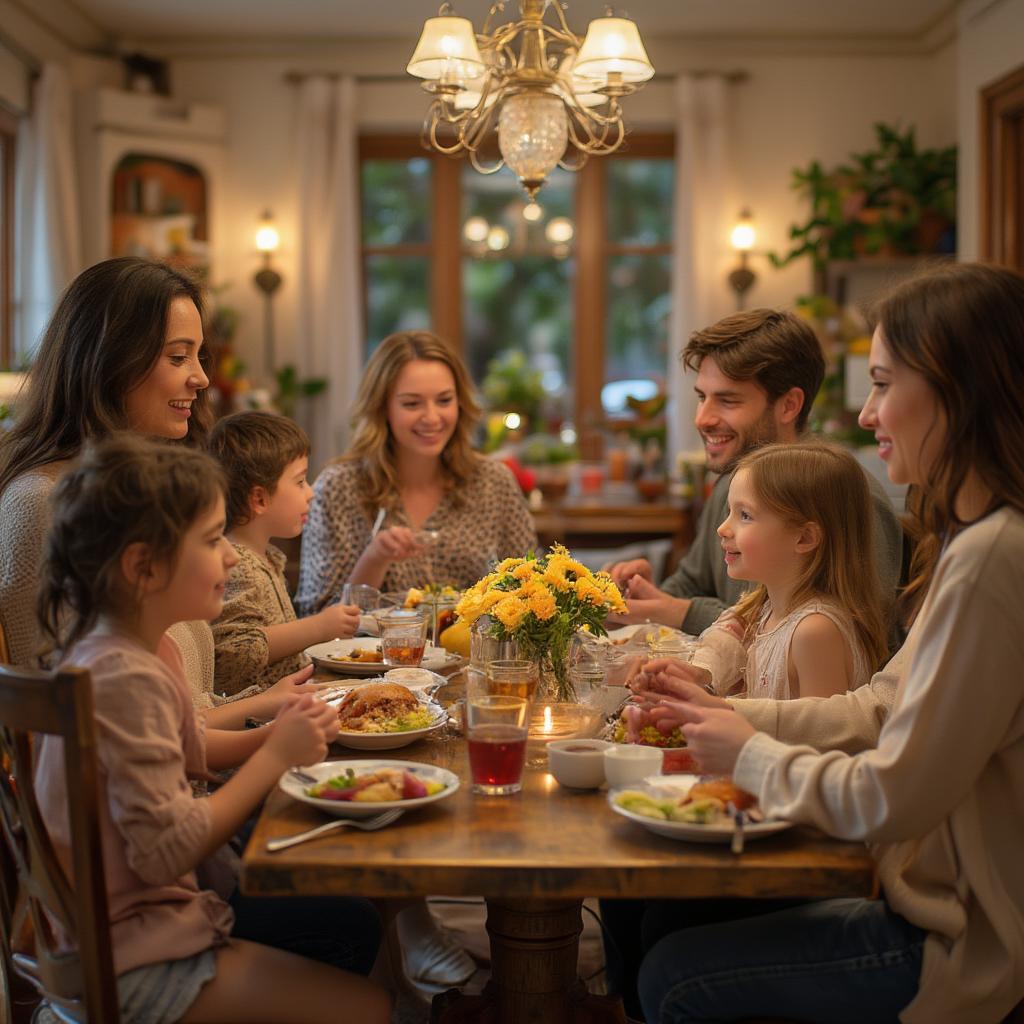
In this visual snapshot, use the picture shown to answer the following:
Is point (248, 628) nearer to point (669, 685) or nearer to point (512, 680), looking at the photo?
point (512, 680)

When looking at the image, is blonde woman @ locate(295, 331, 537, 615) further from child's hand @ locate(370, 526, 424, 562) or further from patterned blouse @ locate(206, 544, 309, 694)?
patterned blouse @ locate(206, 544, 309, 694)

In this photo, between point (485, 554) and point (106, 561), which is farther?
point (485, 554)

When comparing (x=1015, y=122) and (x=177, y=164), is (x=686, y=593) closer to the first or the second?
(x=1015, y=122)

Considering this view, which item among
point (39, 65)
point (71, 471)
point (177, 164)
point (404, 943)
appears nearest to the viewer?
point (71, 471)

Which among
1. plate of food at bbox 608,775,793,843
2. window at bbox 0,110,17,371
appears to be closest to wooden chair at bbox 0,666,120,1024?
plate of food at bbox 608,775,793,843

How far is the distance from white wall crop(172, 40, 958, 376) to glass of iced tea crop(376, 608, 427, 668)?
5.19m

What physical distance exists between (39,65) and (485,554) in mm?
4201

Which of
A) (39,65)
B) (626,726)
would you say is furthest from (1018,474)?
(39,65)

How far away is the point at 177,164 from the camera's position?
686cm

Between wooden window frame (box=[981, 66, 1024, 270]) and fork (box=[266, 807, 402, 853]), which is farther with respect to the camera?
wooden window frame (box=[981, 66, 1024, 270])

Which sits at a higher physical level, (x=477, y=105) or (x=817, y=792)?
(x=477, y=105)

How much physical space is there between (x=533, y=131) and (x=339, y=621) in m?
1.38

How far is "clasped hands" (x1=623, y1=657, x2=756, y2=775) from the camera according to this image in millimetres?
1481

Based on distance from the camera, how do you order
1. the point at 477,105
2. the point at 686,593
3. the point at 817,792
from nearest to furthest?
the point at 817,792, the point at 686,593, the point at 477,105
